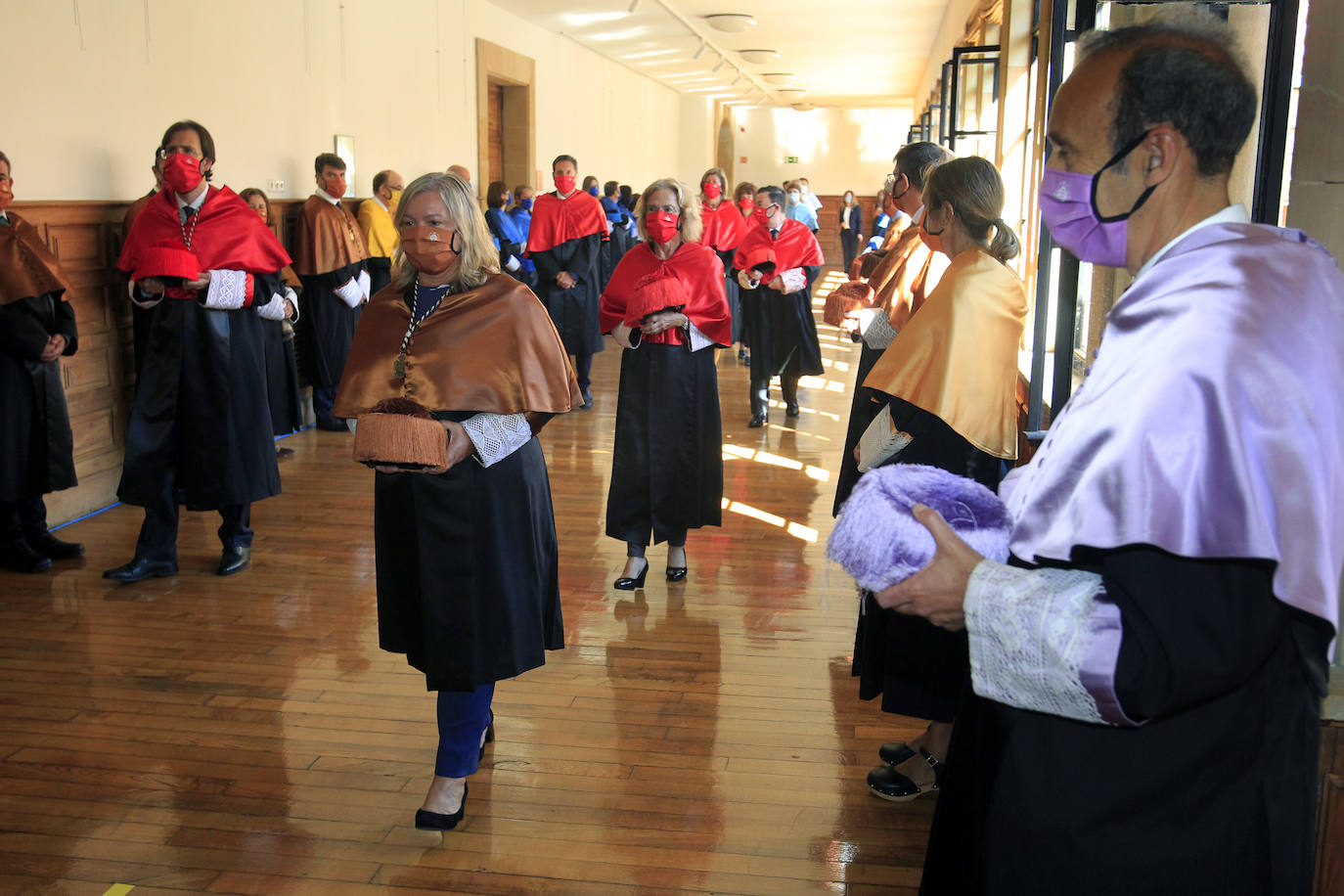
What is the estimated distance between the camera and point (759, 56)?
16938 mm

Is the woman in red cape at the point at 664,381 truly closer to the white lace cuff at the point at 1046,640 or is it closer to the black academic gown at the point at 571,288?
the white lace cuff at the point at 1046,640

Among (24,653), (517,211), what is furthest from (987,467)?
(517,211)

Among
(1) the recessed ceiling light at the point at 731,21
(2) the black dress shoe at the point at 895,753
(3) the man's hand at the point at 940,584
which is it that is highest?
(1) the recessed ceiling light at the point at 731,21

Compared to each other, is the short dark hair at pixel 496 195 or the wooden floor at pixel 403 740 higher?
the short dark hair at pixel 496 195

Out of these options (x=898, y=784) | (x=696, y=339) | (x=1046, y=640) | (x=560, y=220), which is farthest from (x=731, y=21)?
(x=1046, y=640)

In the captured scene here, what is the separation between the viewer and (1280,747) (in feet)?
4.09

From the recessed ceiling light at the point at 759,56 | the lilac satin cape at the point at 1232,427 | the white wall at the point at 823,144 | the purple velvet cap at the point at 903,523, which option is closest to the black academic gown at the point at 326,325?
the purple velvet cap at the point at 903,523

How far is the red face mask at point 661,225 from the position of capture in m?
4.57

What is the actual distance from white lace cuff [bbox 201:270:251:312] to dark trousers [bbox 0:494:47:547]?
4.26 feet

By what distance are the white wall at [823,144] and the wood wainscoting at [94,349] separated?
2317 centimetres

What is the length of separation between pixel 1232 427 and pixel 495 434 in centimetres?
192

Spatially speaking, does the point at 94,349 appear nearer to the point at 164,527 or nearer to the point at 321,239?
the point at 164,527

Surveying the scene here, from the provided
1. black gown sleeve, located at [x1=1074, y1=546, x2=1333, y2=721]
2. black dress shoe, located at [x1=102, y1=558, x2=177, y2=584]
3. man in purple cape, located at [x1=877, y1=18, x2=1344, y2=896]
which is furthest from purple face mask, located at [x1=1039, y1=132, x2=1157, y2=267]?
black dress shoe, located at [x1=102, y1=558, x2=177, y2=584]

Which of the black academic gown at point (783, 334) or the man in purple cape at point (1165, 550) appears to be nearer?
the man in purple cape at point (1165, 550)
